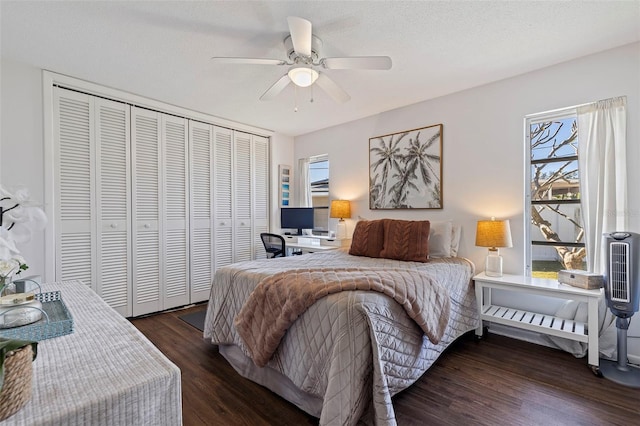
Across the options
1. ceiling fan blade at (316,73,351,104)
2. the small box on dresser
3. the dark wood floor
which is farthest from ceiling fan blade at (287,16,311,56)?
the small box on dresser

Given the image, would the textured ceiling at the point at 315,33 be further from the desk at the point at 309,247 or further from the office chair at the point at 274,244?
the desk at the point at 309,247

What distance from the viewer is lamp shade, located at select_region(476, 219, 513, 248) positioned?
105 inches

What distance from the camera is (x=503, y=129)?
294 cm

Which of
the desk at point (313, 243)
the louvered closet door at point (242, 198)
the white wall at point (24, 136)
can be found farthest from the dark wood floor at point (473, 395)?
the louvered closet door at point (242, 198)

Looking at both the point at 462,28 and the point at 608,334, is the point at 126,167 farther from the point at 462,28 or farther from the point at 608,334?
the point at 608,334

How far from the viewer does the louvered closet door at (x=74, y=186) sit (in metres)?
2.83

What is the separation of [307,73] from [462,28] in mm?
1153

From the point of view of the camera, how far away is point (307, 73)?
2.17 m

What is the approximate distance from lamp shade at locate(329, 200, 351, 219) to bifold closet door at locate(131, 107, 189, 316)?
1944mm

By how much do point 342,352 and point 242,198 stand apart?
129 inches

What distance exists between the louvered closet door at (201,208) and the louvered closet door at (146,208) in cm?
40

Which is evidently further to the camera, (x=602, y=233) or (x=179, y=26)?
(x=602, y=233)

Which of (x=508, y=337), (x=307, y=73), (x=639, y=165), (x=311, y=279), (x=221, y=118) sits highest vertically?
(x=221, y=118)

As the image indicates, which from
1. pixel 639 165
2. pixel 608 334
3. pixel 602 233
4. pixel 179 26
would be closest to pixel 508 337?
pixel 608 334
